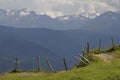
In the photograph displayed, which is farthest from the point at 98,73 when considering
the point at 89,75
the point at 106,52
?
the point at 106,52

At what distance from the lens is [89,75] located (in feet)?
137

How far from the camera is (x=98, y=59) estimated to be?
63.4 metres

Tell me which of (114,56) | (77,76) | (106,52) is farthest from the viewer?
(106,52)

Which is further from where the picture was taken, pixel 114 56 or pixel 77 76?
pixel 114 56

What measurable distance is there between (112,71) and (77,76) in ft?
13.5

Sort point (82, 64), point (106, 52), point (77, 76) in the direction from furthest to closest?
point (106, 52), point (82, 64), point (77, 76)

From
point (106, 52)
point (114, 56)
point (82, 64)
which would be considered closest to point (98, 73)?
point (82, 64)

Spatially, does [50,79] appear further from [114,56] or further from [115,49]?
[115,49]

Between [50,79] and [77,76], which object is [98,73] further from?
[50,79]

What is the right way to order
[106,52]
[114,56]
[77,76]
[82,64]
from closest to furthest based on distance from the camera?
1. [77,76]
2. [82,64]
3. [114,56]
4. [106,52]

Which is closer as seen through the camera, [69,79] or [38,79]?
[69,79]

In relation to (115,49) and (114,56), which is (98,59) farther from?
(115,49)

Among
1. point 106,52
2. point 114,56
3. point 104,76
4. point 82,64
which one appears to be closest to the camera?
point 104,76

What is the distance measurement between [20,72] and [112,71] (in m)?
23.7
